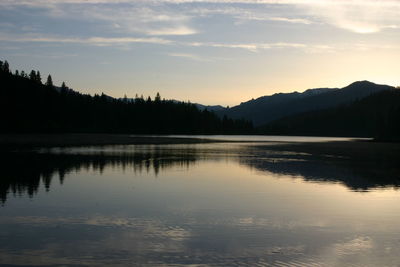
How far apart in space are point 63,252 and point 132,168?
30406 mm

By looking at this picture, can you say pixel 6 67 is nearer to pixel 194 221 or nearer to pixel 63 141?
pixel 63 141

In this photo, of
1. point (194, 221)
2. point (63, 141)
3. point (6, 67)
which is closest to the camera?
point (194, 221)

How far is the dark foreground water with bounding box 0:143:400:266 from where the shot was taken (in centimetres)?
1470

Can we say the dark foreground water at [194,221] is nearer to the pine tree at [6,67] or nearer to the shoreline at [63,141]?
the shoreline at [63,141]

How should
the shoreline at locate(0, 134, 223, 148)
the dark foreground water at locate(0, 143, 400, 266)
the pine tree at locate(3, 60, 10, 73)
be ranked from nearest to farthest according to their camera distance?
the dark foreground water at locate(0, 143, 400, 266)
the shoreline at locate(0, 134, 223, 148)
the pine tree at locate(3, 60, 10, 73)

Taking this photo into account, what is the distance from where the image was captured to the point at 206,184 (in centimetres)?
3459

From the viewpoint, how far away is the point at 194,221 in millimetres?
20391

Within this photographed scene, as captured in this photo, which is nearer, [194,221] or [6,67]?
[194,221]

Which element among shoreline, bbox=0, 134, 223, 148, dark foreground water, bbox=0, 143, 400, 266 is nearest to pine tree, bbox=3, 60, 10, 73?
shoreline, bbox=0, 134, 223, 148

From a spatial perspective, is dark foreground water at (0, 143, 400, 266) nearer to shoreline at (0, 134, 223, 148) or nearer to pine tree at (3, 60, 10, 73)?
shoreline at (0, 134, 223, 148)

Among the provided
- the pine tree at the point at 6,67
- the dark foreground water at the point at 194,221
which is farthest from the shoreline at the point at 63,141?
the pine tree at the point at 6,67

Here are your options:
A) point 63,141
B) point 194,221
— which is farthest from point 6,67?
point 194,221

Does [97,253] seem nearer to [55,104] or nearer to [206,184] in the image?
[206,184]

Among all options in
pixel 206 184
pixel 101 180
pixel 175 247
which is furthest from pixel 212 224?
pixel 101 180
